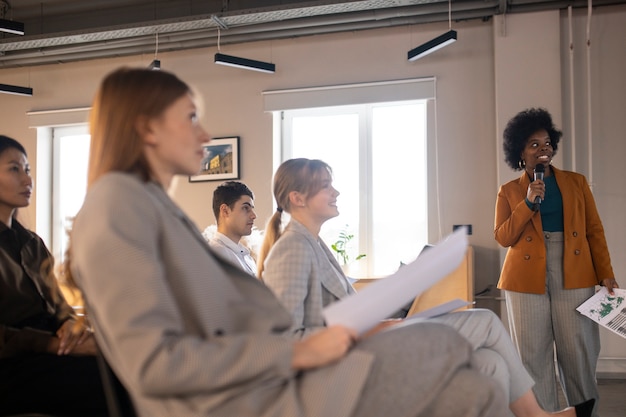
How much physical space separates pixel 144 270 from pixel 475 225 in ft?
15.3

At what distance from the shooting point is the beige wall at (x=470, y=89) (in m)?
5.06

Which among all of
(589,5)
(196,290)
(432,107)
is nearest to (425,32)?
(432,107)

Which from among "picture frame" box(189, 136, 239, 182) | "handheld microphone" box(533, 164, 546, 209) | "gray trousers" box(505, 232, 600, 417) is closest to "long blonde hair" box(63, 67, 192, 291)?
"handheld microphone" box(533, 164, 546, 209)

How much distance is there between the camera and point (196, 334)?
1131 mm

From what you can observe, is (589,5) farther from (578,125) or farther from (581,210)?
(581,210)

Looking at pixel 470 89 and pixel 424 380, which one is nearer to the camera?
pixel 424 380

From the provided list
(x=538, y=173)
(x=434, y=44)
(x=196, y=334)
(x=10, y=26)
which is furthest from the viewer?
(x=10, y=26)

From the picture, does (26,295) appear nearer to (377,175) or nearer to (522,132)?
(522,132)

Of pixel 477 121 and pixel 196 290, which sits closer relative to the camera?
pixel 196 290

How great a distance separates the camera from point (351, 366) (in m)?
1.04

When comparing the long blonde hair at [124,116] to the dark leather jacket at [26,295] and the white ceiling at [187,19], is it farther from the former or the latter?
the white ceiling at [187,19]

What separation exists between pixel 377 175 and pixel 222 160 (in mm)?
1525

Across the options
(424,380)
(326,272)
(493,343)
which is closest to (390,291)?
(424,380)

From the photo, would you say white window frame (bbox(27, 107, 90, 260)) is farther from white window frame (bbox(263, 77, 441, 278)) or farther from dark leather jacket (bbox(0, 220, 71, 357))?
dark leather jacket (bbox(0, 220, 71, 357))
